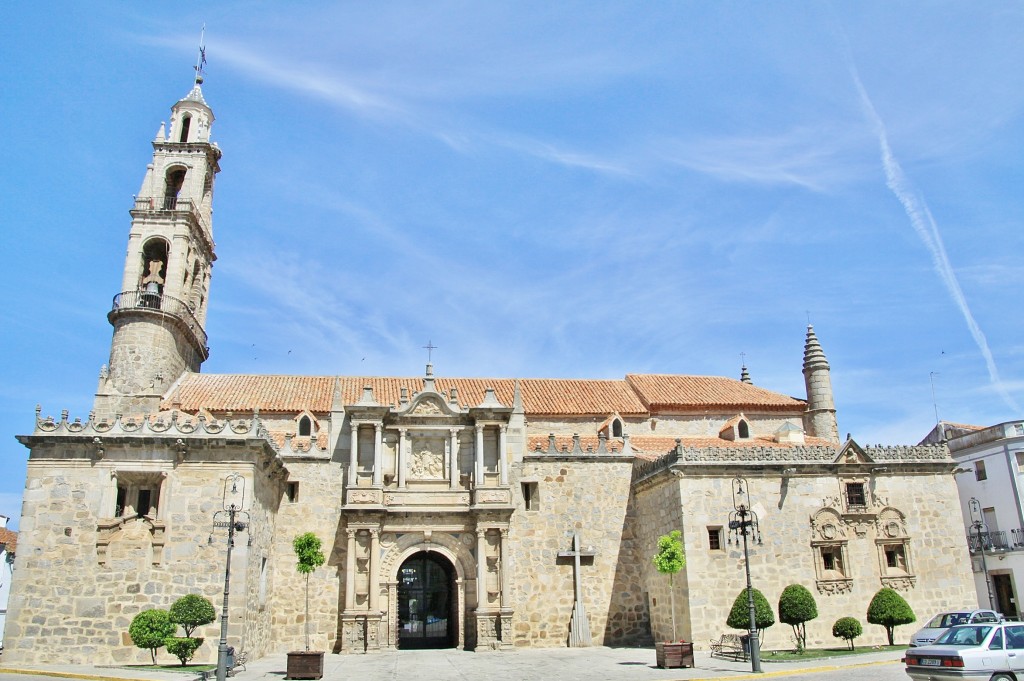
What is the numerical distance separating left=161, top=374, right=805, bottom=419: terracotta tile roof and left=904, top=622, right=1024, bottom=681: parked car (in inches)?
789

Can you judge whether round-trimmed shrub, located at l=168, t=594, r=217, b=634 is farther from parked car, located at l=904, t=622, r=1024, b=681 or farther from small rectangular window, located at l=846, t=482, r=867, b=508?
small rectangular window, located at l=846, t=482, r=867, b=508

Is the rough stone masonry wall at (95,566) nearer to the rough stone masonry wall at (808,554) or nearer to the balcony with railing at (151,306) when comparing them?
the balcony with railing at (151,306)

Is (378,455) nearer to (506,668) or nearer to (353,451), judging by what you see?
(353,451)

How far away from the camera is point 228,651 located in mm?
19609

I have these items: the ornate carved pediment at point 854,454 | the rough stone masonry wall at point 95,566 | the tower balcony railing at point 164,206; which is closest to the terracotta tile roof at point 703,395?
the ornate carved pediment at point 854,454

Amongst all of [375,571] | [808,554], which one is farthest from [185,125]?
[808,554]

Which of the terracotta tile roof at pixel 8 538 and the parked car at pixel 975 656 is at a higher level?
the terracotta tile roof at pixel 8 538

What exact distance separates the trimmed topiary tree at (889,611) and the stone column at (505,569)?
1233cm

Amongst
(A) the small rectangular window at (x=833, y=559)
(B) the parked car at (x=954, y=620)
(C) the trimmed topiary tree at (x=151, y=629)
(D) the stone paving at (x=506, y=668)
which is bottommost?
(D) the stone paving at (x=506, y=668)

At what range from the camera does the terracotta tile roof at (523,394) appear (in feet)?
108

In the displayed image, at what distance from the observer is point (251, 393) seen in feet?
111

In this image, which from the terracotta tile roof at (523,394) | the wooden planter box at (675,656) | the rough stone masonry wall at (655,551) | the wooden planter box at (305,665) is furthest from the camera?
the terracotta tile roof at (523,394)

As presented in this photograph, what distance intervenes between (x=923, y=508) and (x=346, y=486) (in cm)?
2141

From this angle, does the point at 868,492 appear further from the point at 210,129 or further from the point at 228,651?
the point at 210,129
